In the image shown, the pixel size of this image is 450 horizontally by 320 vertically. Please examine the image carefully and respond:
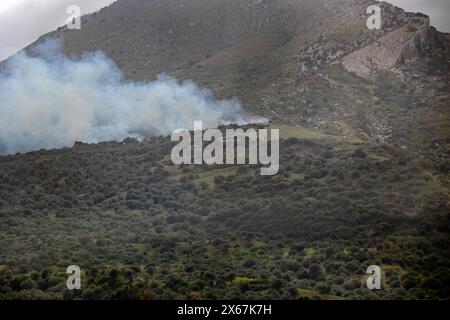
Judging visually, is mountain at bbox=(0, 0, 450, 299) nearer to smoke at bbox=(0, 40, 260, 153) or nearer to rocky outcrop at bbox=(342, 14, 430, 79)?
→ rocky outcrop at bbox=(342, 14, 430, 79)

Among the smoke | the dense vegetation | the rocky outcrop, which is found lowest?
the dense vegetation

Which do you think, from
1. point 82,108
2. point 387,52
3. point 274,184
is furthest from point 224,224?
point 387,52

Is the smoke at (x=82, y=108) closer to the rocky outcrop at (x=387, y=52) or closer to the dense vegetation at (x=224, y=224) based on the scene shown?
the dense vegetation at (x=224, y=224)

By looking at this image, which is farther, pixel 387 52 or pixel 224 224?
pixel 387 52

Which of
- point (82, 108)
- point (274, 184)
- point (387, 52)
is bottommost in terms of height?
point (274, 184)

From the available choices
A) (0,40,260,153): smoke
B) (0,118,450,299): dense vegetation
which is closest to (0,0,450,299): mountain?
(0,118,450,299): dense vegetation

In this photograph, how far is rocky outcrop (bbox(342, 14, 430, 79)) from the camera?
463 ft

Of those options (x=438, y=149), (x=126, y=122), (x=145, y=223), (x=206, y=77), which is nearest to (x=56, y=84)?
(x=126, y=122)

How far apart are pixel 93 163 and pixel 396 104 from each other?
58.8 meters

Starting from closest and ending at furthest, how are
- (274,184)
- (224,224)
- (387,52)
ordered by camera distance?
(224,224) < (274,184) < (387,52)

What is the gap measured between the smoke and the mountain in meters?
8.60

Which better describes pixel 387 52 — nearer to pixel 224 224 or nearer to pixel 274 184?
pixel 274 184

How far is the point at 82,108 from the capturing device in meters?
126

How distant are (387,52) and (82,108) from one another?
58.5m
